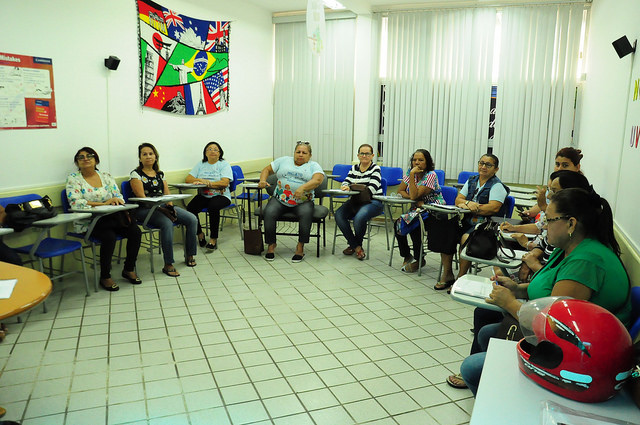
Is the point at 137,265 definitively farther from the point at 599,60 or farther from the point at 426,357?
the point at 599,60

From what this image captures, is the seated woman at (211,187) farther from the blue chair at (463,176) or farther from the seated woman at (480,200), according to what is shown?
the blue chair at (463,176)

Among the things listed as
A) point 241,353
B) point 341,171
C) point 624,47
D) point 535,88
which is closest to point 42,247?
point 241,353

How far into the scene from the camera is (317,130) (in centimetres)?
820

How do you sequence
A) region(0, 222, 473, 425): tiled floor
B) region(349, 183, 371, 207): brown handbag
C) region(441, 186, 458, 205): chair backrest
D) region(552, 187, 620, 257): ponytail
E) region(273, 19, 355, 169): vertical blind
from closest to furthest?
region(552, 187, 620, 257): ponytail, region(0, 222, 473, 425): tiled floor, region(441, 186, 458, 205): chair backrest, region(349, 183, 371, 207): brown handbag, region(273, 19, 355, 169): vertical blind

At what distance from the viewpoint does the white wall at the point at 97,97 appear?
445 centimetres

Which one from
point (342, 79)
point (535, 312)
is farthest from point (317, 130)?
point (535, 312)

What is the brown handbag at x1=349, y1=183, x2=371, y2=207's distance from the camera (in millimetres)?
5707

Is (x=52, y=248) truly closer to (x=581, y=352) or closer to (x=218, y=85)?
(x=218, y=85)

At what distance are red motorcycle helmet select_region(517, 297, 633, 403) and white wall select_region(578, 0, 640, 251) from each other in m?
1.83

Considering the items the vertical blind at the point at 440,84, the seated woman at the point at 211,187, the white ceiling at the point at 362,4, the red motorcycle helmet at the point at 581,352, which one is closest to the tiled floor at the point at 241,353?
the seated woman at the point at 211,187

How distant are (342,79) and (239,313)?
5.02 m

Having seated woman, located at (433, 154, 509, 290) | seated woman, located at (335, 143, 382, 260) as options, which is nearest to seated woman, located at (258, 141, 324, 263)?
seated woman, located at (335, 143, 382, 260)

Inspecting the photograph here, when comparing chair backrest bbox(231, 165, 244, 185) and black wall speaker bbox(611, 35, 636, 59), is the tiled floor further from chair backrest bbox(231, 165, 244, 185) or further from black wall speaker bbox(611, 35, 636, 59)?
black wall speaker bbox(611, 35, 636, 59)

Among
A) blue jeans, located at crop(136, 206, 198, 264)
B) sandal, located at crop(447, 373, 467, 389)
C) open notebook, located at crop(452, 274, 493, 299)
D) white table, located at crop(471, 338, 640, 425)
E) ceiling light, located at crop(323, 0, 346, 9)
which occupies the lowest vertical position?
sandal, located at crop(447, 373, 467, 389)
